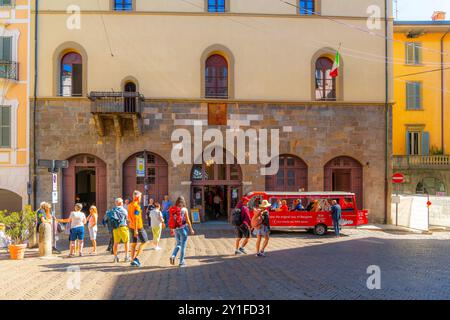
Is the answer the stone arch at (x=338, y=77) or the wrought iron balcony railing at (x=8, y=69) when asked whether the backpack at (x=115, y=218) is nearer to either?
the wrought iron balcony railing at (x=8, y=69)

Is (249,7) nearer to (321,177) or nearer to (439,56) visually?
(321,177)

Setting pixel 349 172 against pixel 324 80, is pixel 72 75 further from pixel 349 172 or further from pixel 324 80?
pixel 349 172

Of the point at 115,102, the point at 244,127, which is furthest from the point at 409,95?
the point at 115,102

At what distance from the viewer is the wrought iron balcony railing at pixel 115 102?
2041 cm

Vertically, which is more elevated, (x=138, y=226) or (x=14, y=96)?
(x=14, y=96)

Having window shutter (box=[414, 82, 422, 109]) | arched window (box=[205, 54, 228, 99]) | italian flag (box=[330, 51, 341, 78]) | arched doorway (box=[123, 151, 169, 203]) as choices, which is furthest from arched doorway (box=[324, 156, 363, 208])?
window shutter (box=[414, 82, 422, 109])

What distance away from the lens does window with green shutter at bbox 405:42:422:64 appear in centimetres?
3384

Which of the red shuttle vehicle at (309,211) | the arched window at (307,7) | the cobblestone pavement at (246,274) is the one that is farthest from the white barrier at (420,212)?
the arched window at (307,7)

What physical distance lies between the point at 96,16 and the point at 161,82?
4.43 meters

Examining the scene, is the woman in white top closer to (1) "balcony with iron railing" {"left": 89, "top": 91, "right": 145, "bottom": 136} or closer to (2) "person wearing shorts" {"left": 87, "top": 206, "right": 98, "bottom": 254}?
(2) "person wearing shorts" {"left": 87, "top": 206, "right": 98, "bottom": 254}

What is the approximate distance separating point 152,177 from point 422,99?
2258cm

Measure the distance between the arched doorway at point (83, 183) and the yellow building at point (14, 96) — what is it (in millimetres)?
1858

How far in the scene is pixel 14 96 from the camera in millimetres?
21266

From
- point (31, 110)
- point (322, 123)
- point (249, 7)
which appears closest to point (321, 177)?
point (322, 123)
